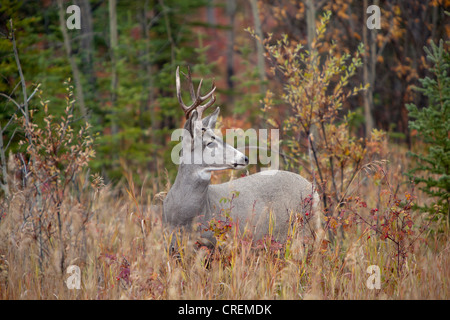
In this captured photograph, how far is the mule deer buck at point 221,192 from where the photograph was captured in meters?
4.46

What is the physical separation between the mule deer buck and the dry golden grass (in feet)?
0.91

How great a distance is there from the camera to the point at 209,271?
4.39 m

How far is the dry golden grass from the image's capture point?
381 centimetres

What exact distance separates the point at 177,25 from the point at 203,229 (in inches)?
360

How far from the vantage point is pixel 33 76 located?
7.71m

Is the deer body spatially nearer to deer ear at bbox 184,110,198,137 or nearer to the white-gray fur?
the white-gray fur

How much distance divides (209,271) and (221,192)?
91 centimetres

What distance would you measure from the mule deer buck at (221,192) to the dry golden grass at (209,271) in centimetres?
28
